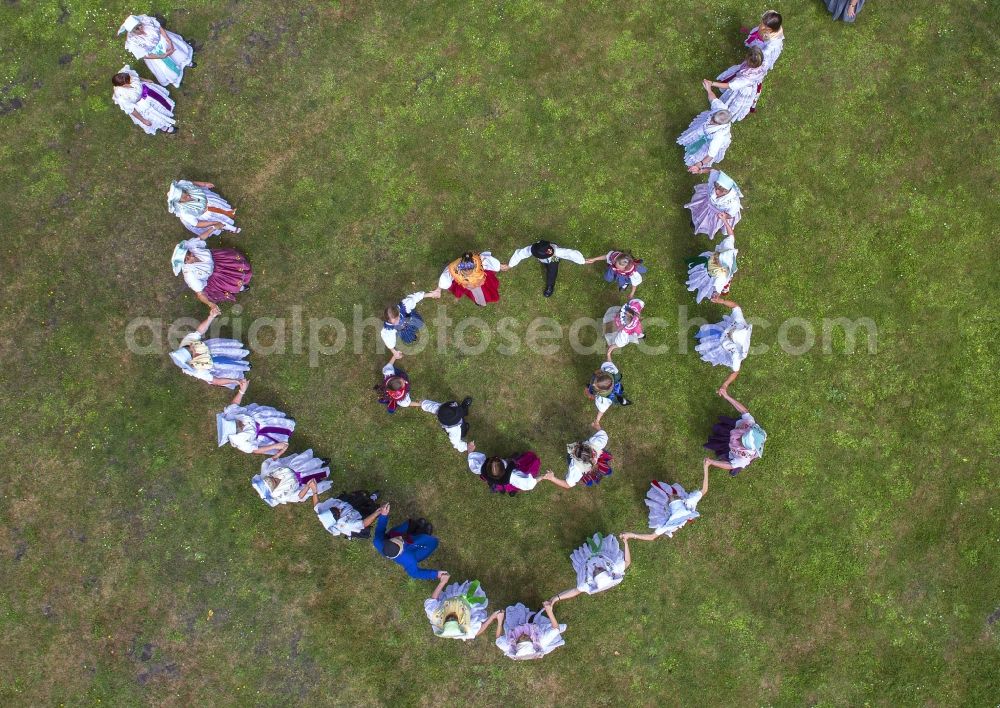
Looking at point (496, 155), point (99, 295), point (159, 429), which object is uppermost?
point (496, 155)

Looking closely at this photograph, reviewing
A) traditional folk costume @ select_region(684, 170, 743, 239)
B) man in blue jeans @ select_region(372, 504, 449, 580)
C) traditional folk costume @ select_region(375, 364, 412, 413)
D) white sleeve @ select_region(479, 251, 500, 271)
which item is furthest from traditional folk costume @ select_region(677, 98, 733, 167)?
man in blue jeans @ select_region(372, 504, 449, 580)

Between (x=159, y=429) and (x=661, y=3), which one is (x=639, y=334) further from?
(x=159, y=429)

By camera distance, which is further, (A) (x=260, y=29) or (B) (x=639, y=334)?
(A) (x=260, y=29)

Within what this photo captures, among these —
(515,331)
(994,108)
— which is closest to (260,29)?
(515,331)

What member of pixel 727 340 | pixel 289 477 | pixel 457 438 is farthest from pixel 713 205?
pixel 289 477

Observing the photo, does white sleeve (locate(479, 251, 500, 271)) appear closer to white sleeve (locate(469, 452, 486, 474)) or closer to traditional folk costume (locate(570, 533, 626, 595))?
white sleeve (locate(469, 452, 486, 474))

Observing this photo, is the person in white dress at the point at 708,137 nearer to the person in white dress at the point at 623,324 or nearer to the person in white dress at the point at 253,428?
the person in white dress at the point at 623,324

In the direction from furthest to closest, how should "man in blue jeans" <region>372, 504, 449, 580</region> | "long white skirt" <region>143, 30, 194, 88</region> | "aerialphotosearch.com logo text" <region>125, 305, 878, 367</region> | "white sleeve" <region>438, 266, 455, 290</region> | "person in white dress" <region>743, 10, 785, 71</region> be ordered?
"aerialphotosearch.com logo text" <region>125, 305, 878, 367</region> < "long white skirt" <region>143, 30, 194, 88</region> < "white sleeve" <region>438, 266, 455, 290</region> < "man in blue jeans" <region>372, 504, 449, 580</region> < "person in white dress" <region>743, 10, 785, 71</region>
